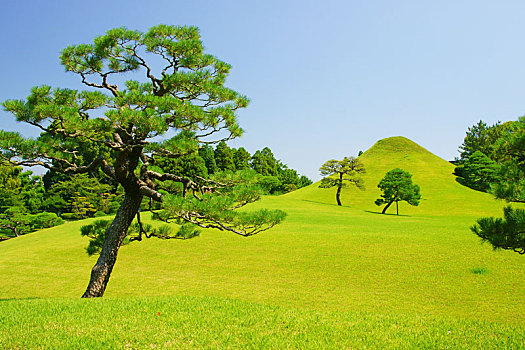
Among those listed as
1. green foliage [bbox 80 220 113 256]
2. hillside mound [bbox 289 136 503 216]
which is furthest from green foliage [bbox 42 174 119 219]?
hillside mound [bbox 289 136 503 216]

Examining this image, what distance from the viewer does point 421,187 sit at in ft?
151

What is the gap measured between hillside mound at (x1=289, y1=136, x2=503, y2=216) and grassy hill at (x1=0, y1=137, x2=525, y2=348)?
25.0 meters

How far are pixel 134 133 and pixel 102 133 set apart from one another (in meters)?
0.71

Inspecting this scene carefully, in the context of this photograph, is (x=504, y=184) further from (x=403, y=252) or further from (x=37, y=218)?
(x=37, y=218)

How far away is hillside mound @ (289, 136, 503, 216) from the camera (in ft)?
125

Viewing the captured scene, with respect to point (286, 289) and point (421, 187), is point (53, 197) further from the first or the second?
point (421, 187)

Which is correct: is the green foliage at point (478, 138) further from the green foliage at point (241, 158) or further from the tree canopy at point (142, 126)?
the tree canopy at point (142, 126)

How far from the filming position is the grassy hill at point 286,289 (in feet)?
14.7

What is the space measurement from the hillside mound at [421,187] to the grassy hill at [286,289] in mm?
24966

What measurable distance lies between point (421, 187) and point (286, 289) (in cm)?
4334

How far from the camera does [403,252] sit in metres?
12.2

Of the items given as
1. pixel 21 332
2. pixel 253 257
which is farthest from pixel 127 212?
pixel 253 257

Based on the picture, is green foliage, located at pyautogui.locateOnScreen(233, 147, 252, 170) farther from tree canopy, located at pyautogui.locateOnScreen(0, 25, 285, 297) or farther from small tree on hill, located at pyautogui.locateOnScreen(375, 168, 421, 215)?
tree canopy, located at pyautogui.locateOnScreen(0, 25, 285, 297)

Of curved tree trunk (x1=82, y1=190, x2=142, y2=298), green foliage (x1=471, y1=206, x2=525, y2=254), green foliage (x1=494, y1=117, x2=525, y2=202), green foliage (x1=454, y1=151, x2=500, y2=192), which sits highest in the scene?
green foliage (x1=454, y1=151, x2=500, y2=192)
